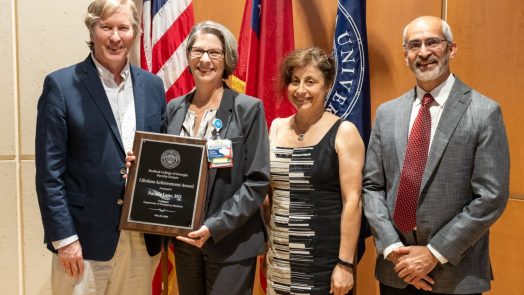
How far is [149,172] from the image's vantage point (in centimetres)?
211

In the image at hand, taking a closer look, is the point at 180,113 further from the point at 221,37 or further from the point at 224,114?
the point at 221,37

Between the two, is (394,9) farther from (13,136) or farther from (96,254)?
(13,136)

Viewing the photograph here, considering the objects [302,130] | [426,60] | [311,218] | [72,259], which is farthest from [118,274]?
[426,60]

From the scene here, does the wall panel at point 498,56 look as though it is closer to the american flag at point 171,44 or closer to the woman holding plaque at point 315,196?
the woman holding plaque at point 315,196

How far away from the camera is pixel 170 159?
210 centimetres

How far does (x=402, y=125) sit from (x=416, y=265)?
57 cm

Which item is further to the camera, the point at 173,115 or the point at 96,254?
the point at 173,115

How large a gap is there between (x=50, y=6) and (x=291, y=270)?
89.8 inches

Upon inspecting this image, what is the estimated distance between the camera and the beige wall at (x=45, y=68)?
2848mm

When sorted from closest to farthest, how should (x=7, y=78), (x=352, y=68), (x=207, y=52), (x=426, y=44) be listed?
(x=426, y=44), (x=207, y=52), (x=352, y=68), (x=7, y=78)

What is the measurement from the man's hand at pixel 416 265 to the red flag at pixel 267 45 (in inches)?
47.6

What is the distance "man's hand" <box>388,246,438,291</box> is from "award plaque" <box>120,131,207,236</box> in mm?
850

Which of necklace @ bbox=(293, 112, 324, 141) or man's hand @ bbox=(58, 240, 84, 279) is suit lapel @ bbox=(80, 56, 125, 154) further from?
necklace @ bbox=(293, 112, 324, 141)

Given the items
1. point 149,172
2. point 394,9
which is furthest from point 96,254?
point 394,9
